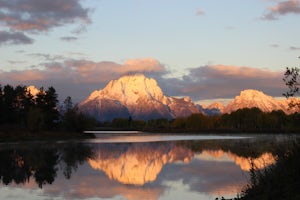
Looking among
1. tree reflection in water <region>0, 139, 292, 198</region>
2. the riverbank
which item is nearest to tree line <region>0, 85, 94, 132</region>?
Answer: the riverbank

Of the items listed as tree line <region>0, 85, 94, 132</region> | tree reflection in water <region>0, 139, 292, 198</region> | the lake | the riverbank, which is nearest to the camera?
the lake

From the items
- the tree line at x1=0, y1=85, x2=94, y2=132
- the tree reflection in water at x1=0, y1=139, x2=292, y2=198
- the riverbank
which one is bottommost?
the tree reflection in water at x1=0, y1=139, x2=292, y2=198

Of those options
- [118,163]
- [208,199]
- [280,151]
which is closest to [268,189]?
[280,151]

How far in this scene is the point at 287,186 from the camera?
14.0 meters

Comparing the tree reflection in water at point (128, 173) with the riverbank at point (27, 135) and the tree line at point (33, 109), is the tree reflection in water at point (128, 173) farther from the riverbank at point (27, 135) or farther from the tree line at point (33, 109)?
the tree line at point (33, 109)

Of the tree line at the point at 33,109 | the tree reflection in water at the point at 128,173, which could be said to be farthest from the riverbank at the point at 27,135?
the tree reflection in water at the point at 128,173

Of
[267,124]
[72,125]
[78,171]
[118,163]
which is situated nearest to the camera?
[78,171]

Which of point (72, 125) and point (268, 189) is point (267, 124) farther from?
point (268, 189)

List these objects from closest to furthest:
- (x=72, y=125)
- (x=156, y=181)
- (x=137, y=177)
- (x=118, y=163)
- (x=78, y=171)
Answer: (x=156, y=181) → (x=137, y=177) → (x=78, y=171) → (x=118, y=163) → (x=72, y=125)

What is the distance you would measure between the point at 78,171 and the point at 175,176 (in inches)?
319

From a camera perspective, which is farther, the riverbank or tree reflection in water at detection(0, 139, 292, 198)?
the riverbank

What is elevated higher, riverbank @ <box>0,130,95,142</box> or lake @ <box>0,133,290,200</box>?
riverbank @ <box>0,130,95,142</box>

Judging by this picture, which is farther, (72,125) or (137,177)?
(72,125)

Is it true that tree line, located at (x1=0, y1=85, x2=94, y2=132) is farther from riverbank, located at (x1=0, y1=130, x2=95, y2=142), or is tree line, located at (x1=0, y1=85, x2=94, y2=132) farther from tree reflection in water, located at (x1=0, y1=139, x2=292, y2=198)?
tree reflection in water, located at (x1=0, y1=139, x2=292, y2=198)
